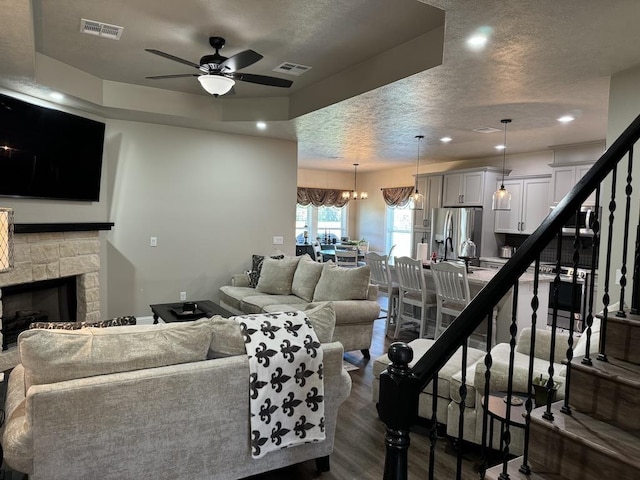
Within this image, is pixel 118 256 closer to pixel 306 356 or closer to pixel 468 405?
pixel 306 356

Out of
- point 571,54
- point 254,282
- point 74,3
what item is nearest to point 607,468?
point 571,54

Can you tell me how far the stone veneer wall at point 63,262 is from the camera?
14.2ft

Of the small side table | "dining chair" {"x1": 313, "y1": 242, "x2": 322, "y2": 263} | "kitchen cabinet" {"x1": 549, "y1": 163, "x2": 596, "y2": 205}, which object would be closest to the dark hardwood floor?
the small side table

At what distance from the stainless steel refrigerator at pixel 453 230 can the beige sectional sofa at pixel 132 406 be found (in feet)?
19.3

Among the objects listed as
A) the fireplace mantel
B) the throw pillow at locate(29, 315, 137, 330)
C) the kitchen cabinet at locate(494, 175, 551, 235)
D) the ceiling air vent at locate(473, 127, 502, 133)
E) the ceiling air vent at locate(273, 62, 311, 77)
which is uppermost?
the ceiling air vent at locate(273, 62, 311, 77)

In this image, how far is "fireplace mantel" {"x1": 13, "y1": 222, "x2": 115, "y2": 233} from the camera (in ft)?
13.9

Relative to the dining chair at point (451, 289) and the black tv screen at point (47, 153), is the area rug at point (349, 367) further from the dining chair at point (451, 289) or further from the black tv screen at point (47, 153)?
the black tv screen at point (47, 153)

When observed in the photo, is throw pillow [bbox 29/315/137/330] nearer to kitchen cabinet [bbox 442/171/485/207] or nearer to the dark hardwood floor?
the dark hardwood floor

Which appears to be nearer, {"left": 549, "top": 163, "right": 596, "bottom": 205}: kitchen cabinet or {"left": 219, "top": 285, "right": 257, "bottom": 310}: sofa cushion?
{"left": 219, "top": 285, "right": 257, "bottom": 310}: sofa cushion

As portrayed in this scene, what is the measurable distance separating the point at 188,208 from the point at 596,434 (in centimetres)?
557

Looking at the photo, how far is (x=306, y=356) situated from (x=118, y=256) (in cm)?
427

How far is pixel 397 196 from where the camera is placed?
1011cm

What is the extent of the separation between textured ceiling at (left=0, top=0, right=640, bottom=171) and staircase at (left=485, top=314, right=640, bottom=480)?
6.31 ft

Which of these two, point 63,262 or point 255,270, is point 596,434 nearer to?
point 255,270
